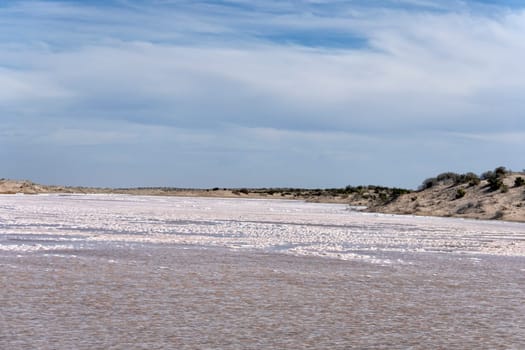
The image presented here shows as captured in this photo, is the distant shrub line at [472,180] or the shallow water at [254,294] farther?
the distant shrub line at [472,180]

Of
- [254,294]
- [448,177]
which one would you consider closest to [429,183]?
[448,177]

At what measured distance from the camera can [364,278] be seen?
49.9 ft

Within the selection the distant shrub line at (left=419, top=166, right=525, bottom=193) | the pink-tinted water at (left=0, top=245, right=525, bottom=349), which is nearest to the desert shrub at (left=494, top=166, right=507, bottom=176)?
the distant shrub line at (left=419, top=166, right=525, bottom=193)

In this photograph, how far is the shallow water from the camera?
935 centimetres

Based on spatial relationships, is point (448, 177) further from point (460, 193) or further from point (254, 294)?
point (254, 294)

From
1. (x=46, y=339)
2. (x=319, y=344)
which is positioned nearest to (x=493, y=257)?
(x=319, y=344)

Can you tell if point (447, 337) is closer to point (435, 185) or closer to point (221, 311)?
point (221, 311)

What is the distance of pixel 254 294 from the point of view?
1270 centimetres

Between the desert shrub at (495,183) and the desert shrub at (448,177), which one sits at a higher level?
the desert shrub at (448,177)

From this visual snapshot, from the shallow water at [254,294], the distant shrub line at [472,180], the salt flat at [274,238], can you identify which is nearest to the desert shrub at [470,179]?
the distant shrub line at [472,180]

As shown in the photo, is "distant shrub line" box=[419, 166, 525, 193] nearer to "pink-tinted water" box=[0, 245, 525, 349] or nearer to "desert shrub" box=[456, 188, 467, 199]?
"desert shrub" box=[456, 188, 467, 199]

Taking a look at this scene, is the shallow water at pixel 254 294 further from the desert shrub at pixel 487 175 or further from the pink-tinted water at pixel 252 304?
the desert shrub at pixel 487 175

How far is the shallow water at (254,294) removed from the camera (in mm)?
9352

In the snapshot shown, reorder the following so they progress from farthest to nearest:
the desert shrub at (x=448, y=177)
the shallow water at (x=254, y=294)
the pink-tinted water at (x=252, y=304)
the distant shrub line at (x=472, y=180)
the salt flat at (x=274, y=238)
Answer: the desert shrub at (x=448, y=177)
the distant shrub line at (x=472, y=180)
the salt flat at (x=274, y=238)
the shallow water at (x=254, y=294)
the pink-tinted water at (x=252, y=304)
